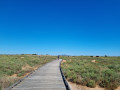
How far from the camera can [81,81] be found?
26.5ft

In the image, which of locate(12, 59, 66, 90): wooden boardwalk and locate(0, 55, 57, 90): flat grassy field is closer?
locate(12, 59, 66, 90): wooden boardwalk

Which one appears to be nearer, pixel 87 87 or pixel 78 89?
pixel 78 89

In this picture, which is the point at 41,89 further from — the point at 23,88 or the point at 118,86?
the point at 118,86

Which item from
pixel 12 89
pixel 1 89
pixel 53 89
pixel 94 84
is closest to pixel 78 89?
pixel 94 84

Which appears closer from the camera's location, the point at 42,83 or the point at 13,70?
the point at 42,83

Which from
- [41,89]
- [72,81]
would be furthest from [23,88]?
[72,81]

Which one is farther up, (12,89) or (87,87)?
(12,89)

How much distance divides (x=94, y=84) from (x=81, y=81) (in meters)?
0.97

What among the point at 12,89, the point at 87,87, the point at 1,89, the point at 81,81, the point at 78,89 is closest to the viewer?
the point at 1,89

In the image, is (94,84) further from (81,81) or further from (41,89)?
(41,89)

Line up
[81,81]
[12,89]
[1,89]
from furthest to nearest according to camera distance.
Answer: [81,81] → [12,89] → [1,89]

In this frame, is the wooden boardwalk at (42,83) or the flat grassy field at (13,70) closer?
the wooden boardwalk at (42,83)

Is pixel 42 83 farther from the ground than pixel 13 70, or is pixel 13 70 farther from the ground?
pixel 42 83

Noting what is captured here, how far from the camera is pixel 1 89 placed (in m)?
5.23
